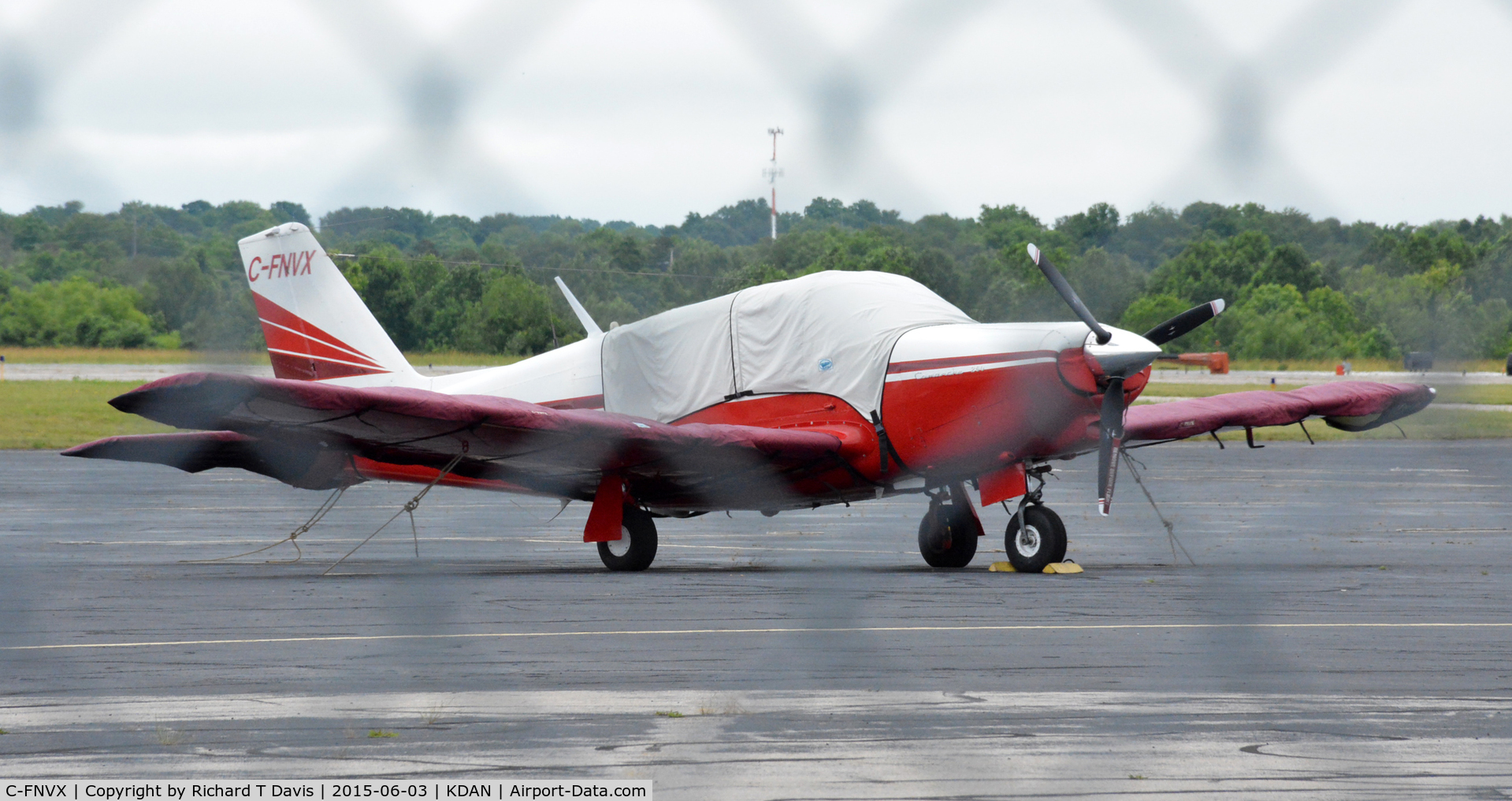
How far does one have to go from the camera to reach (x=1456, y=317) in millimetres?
4348

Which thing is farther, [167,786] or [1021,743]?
[1021,743]

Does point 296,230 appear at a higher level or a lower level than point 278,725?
higher

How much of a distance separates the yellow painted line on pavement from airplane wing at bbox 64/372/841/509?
4.26ft

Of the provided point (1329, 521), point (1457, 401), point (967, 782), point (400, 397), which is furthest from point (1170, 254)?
point (1329, 521)

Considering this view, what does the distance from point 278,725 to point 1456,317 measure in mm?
4503

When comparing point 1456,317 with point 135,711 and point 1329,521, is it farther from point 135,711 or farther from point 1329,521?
point 1329,521

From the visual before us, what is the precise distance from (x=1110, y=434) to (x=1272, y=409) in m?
3.58

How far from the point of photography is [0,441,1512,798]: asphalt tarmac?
16.9 ft

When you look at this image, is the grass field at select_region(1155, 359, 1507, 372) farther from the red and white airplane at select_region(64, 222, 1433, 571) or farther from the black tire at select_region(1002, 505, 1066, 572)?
the black tire at select_region(1002, 505, 1066, 572)

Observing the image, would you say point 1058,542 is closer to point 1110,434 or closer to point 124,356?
point 1110,434

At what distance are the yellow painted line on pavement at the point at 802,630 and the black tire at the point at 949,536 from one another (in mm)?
3492

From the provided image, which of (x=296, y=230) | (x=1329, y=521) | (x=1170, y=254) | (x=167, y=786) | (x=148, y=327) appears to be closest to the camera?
(x=148, y=327)

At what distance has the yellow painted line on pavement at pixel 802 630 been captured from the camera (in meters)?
8.05

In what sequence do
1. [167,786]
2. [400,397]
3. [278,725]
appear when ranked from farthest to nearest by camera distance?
1. [400,397]
2. [278,725]
3. [167,786]
